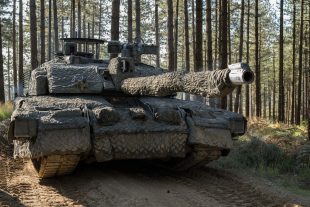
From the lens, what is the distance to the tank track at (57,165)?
7.25m

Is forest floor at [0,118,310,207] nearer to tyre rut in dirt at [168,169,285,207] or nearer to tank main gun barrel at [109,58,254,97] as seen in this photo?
tyre rut in dirt at [168,169,285,207]

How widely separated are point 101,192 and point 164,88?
204cm

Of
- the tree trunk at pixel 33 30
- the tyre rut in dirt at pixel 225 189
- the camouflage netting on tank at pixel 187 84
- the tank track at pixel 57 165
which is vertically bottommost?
the tyre rut in dirt at pixel 225 189

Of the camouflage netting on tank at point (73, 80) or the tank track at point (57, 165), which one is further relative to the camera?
the camouflage netting on tank at point (73, 80)

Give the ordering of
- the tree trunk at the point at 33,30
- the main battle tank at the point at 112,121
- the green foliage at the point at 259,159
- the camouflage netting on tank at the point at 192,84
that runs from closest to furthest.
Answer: the camouflage netting on tank at the point at 192,84 < the main battle tank at the point at 112,121 < the green foliage at the point at 259,159 < the tree trunk at the point at 33,30

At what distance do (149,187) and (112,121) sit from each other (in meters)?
1.17

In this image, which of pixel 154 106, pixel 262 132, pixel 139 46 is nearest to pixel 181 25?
pixel 262 132

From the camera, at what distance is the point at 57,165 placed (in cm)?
749

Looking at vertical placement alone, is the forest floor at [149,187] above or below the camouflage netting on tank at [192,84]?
below

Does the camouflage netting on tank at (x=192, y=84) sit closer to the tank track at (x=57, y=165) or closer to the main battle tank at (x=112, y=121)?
the main battle tank at (x=112, y=121)

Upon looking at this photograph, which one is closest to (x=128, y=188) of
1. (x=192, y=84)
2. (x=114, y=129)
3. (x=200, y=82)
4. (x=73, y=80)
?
(x=114, y=129)

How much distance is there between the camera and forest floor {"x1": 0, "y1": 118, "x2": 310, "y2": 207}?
670 centimetres

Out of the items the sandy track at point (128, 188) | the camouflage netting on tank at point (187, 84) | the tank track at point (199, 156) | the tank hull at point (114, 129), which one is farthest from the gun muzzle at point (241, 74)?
the tank track at point (199, 156)

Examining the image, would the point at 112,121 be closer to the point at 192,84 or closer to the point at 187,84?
the point at 187,84
